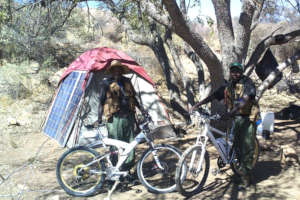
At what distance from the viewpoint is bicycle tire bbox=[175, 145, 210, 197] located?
3.78m

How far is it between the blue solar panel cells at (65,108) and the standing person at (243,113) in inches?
154

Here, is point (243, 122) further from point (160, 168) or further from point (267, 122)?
point (267, 122)

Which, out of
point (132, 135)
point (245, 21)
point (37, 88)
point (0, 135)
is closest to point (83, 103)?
point (0, 135)

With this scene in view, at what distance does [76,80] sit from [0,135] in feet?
8.13

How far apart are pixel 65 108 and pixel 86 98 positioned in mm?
627

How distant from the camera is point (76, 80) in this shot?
7449 millimetres

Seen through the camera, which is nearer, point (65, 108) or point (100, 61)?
point (100, 61)

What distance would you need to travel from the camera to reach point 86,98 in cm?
720

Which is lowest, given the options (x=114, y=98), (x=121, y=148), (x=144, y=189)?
(x=144, y=189)

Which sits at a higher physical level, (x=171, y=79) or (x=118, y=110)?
(x=171, y=79)

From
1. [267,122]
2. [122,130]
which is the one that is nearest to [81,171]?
A: [122,130]

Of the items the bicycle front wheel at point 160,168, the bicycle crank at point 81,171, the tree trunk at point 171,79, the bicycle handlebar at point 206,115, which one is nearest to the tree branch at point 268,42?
the bicycle handlebar at point 206,115

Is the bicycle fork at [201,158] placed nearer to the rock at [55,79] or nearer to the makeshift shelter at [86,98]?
the makeshift shelter at [86,98]

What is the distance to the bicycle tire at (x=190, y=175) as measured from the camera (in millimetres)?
3779
